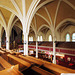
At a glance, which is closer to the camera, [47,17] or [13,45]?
[47,17]

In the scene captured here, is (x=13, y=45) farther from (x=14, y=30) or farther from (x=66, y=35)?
(x=66, y=35)

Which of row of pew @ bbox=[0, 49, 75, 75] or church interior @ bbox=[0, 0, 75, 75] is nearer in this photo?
row of pew @ bbox=[0, 49, 75, 75]

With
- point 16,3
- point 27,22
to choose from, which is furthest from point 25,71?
point 16,3

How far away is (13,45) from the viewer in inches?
800

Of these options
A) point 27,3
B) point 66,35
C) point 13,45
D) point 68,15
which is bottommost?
point 13,45

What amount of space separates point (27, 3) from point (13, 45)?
16.5m

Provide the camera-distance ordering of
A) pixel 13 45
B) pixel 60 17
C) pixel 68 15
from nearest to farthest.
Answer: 1. pixel 68 15
2. pixel 60 17
3. pixel 13 45

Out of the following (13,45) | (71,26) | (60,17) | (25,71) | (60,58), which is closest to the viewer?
(25,71)

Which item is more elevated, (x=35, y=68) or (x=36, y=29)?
(x=36, y=29)

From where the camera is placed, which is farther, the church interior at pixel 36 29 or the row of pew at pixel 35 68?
the church interior at pixel 36 29

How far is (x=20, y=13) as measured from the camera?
6.53 metres

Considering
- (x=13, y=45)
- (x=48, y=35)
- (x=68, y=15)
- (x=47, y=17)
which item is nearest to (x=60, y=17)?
(x=68, y=15)

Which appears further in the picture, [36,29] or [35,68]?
[36,29]

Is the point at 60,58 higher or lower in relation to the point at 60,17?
lower
